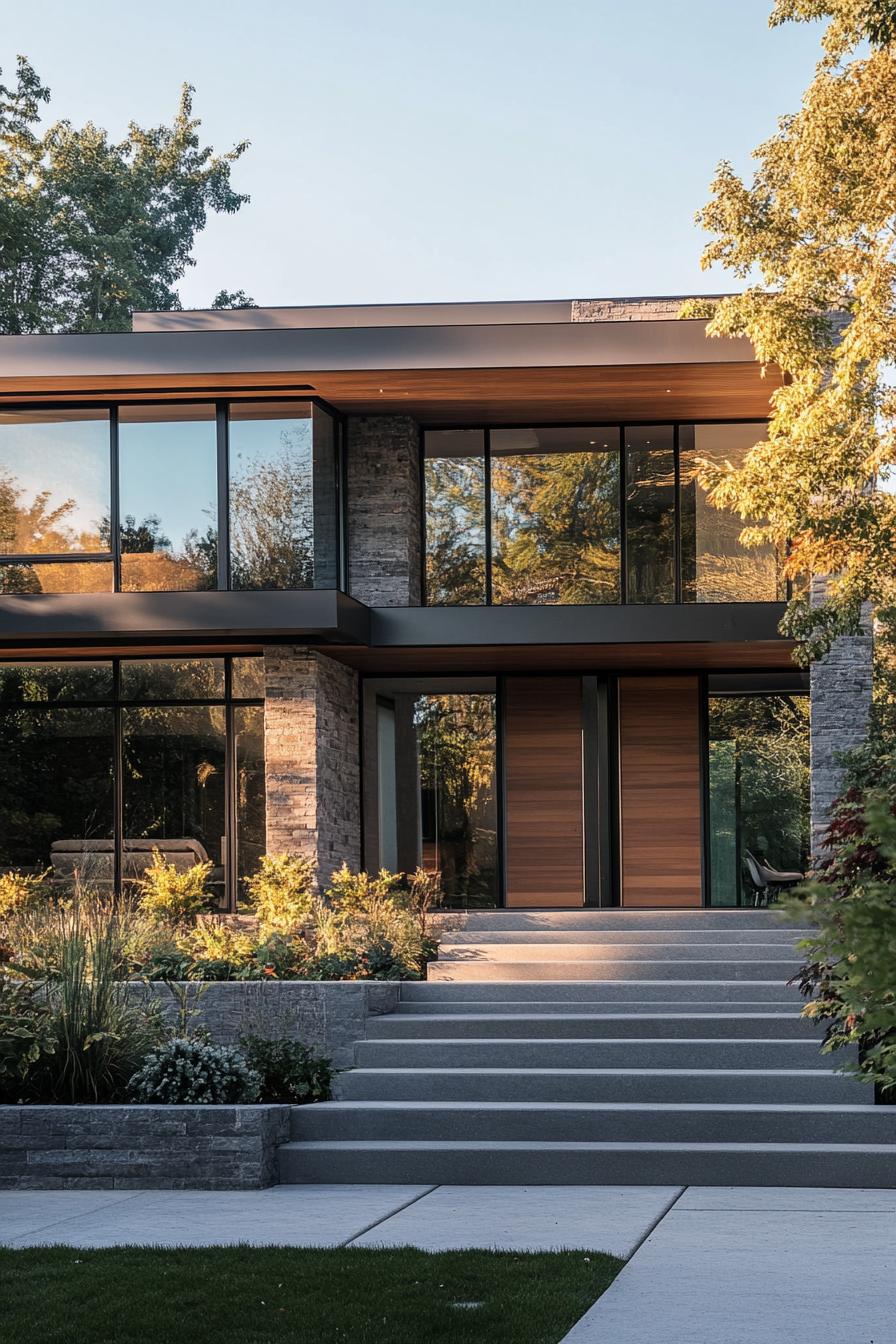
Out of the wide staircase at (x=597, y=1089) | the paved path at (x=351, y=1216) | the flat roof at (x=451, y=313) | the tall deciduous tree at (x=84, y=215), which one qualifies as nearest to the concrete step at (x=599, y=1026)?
the wide staircase at (x=597, y=1089)

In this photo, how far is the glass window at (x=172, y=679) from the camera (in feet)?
52.2

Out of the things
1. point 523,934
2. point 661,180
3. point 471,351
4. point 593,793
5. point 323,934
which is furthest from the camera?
point 661,180

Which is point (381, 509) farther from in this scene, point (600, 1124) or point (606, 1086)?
point (600, 1124)

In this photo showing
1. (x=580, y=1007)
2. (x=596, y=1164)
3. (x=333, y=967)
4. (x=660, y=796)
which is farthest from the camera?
(x=660, y=796)

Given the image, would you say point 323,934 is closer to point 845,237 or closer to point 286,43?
point 845,237

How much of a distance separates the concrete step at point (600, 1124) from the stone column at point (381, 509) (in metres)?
8.35

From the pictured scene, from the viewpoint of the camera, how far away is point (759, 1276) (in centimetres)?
610

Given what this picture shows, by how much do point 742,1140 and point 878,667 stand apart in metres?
9.67

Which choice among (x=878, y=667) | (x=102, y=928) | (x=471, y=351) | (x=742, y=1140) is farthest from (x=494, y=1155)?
(x=878, y=667)

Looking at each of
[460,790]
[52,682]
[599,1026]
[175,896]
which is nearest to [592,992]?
[599,1026]

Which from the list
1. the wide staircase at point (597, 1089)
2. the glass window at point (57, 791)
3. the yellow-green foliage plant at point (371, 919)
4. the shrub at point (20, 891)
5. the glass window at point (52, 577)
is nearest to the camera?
the wide staircase at point (597, 1089)

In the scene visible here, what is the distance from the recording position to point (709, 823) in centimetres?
1762

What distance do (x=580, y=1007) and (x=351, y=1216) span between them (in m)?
4.36

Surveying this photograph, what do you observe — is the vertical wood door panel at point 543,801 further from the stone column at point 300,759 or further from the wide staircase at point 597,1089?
the wide staircase at point 597,1089
